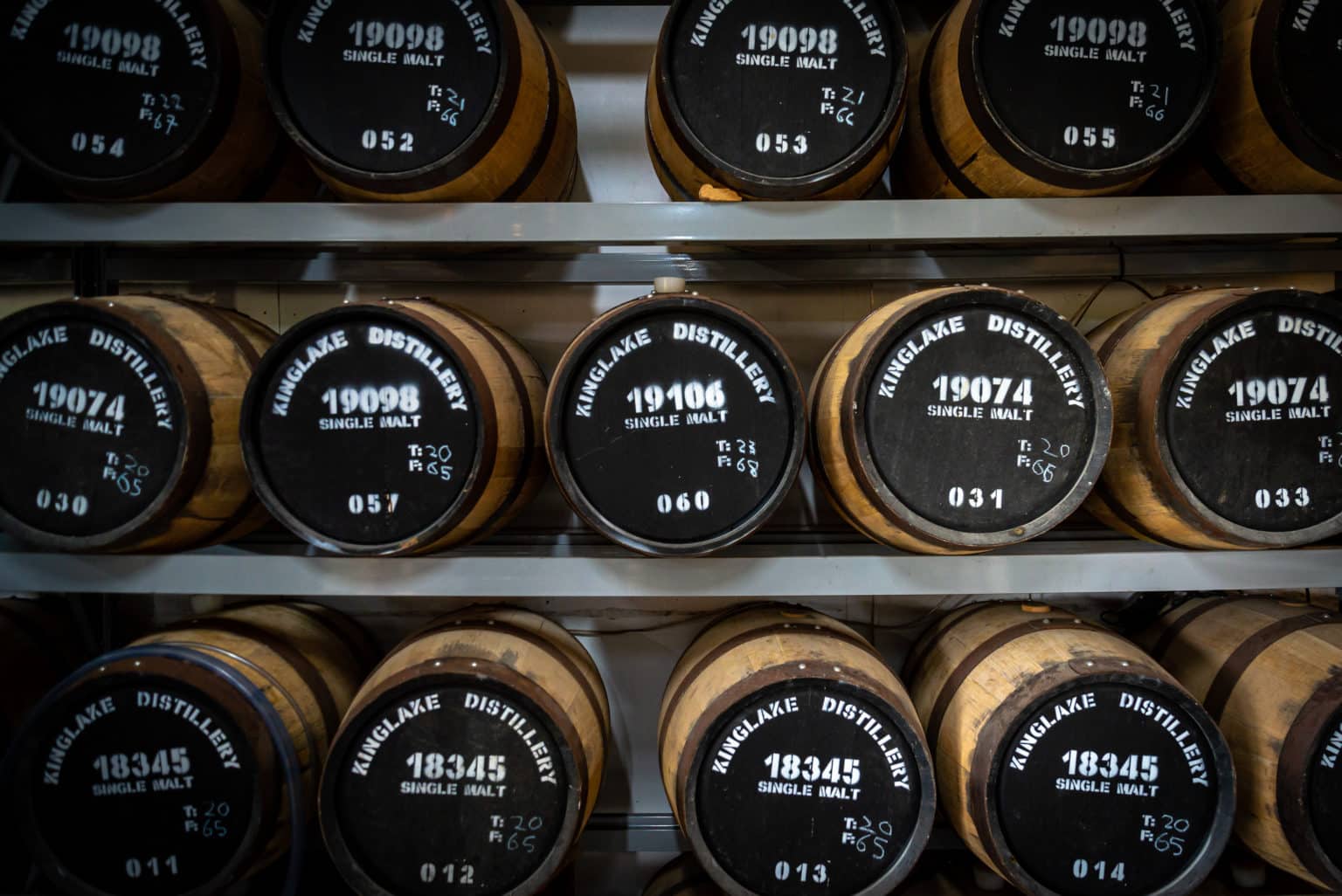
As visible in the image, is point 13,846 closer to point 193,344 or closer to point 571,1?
point 193,344

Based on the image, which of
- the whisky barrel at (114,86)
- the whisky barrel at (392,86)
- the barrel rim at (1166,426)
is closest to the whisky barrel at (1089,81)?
the barrel rim at (1166,426)

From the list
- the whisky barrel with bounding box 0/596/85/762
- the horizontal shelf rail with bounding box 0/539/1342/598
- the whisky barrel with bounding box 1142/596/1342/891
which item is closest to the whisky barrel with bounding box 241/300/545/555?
the horizontal shelf rail with bounding box 0/539/1342/598

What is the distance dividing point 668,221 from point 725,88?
0.89ft

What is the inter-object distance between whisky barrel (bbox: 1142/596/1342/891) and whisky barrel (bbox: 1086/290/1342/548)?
0.29 metres

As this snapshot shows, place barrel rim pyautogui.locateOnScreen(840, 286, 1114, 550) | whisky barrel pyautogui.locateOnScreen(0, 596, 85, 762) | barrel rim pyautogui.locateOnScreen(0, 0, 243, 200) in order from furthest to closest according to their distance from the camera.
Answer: whisky barrel pyautogui.locateOnScreen(0, 596, 85, 762)
barrel rim pyautogui.locateOnScreen(0, 0, 243, 200)
barrel rim pyautogui.locateOnScreen(840, 286, 1114, 550)

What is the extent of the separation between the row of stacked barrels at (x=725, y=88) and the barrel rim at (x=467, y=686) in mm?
975

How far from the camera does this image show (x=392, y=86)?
1.33 meters

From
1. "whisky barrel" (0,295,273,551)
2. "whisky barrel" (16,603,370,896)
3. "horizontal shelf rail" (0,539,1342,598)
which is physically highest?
"whisky barrel" (0,295,273,551)

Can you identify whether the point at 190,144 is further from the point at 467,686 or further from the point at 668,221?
the point at 467,686

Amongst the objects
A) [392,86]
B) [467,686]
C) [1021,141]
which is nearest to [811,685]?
[467,686]

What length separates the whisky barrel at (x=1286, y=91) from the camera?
4.34 feet

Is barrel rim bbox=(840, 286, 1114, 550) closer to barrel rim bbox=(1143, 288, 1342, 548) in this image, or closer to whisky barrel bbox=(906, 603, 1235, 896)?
barrel rim bbox=(1143, 288, 1342, 548)

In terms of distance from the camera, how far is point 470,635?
4.76 feet

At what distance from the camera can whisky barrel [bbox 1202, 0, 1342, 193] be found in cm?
132
